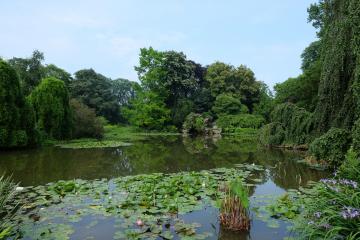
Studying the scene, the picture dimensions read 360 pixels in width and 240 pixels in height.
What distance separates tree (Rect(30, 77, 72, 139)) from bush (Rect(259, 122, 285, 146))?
12508 millimetres

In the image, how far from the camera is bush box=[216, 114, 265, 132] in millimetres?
34219

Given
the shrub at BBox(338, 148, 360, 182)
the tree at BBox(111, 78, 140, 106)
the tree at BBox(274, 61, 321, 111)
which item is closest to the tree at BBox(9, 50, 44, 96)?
the tree at BBox(274, 61, 321, 111)

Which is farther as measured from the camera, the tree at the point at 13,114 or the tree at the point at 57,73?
the tree at the point at 57,73

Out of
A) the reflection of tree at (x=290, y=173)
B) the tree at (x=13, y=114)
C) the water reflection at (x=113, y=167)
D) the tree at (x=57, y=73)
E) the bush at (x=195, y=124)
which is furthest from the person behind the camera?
the tree at (x=57, y=73)

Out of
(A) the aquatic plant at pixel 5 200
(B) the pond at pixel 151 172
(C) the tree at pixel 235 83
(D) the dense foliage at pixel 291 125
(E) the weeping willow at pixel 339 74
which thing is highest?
(C) the tree at pixel 235 83

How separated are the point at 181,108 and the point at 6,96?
71.2 ft

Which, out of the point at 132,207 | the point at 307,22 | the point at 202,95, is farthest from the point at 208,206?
the point at 202,95

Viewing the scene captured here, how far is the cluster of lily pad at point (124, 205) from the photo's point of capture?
4.54 metres

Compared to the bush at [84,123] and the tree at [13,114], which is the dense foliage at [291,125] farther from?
the tree at [13,114]

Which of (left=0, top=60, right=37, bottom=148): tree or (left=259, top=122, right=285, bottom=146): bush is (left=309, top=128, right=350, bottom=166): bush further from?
(left=0, top=60, right=37, bottom=148): tree

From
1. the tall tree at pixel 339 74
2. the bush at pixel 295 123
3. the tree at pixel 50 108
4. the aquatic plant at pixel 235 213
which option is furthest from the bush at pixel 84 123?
the aquatic plant at pixel 235 213

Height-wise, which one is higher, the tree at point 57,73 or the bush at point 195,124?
the tree at point 57,73

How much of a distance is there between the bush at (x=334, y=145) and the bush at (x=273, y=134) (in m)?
7.72

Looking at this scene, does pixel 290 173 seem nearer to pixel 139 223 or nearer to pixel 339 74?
pixel 339 74
